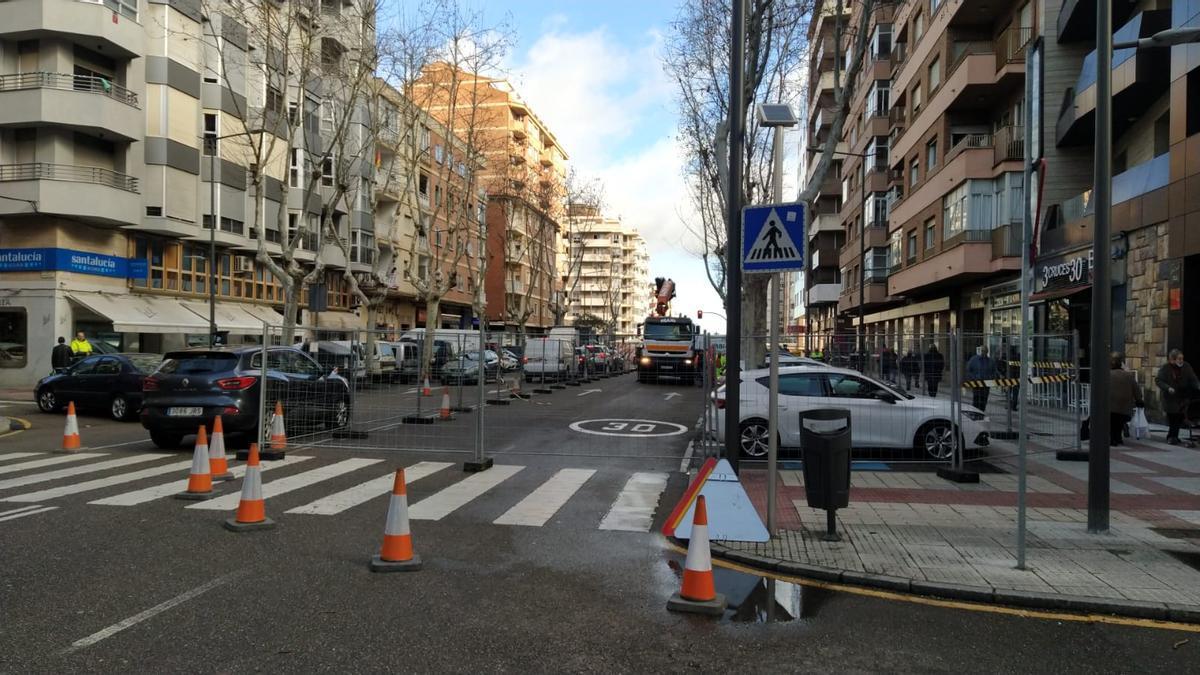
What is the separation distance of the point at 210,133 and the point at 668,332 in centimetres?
2005

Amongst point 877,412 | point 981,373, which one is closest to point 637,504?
point 877,412

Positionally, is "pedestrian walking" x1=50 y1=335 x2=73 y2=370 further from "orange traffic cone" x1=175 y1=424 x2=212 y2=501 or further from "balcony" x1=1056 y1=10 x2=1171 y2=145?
"balcony" x1=1056 y1=10 x2=1171 y2=145

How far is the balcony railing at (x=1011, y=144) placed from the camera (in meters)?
23.6

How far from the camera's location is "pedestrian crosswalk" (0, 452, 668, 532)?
7.61 metres

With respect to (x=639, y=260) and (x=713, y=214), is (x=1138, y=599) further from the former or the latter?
(x=639, y=260)

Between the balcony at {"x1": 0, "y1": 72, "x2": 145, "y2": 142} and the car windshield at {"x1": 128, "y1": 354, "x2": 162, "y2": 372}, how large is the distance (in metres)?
12.7

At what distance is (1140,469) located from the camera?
10.4 m

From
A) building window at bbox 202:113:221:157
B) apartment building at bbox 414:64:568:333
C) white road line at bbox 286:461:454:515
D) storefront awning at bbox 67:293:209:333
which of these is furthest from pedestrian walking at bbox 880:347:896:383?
apartment building at bbox 414:64:568:333

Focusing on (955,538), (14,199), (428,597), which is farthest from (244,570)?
(14,199)

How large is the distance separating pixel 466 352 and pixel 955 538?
25.7ft

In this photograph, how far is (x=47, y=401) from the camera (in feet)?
56.5

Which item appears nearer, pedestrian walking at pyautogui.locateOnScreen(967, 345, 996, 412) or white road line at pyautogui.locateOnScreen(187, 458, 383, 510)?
white road line at pyautogui.locateOnScreen(187, 458, 383, 510)

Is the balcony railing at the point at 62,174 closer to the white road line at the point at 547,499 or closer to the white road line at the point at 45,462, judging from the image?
the white road line at the point at 45,462

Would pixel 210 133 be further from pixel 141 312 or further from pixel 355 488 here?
pixel 355 488
